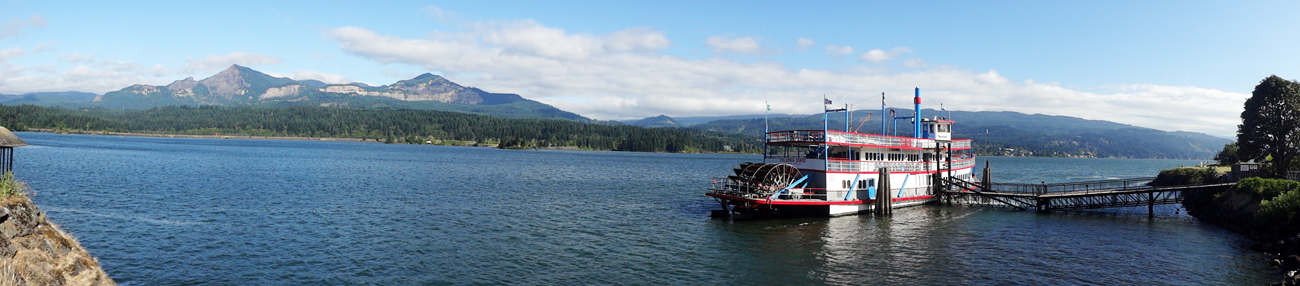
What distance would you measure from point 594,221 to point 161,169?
64.9 meters

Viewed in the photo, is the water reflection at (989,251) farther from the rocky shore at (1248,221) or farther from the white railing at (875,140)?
the white railing at (875,140)

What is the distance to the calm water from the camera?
85.7ft

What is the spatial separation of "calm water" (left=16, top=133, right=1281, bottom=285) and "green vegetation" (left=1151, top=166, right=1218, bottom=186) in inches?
281

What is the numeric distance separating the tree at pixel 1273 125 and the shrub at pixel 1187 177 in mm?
3565

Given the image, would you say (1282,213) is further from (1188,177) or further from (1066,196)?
(1188,177)

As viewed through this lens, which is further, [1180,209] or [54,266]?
[1180,209]

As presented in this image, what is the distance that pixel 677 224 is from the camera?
133 ft

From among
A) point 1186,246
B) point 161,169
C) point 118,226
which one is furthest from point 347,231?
point 161,169

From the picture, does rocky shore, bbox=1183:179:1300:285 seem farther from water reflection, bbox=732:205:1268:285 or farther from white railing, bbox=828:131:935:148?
white railing, bbox=828:131:935:148

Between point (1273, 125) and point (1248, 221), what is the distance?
24.8 meters

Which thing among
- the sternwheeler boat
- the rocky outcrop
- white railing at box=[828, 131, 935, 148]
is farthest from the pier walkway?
the rocky outcrop

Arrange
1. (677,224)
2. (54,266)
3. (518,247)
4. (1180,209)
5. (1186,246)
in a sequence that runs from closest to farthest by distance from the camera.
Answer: (54,266)
(518,247)
(1186,246)
(677,224)
(1180,209)

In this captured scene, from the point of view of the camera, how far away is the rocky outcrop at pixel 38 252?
17516 millimetres

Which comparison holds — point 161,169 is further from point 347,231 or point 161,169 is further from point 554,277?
point 554,277
